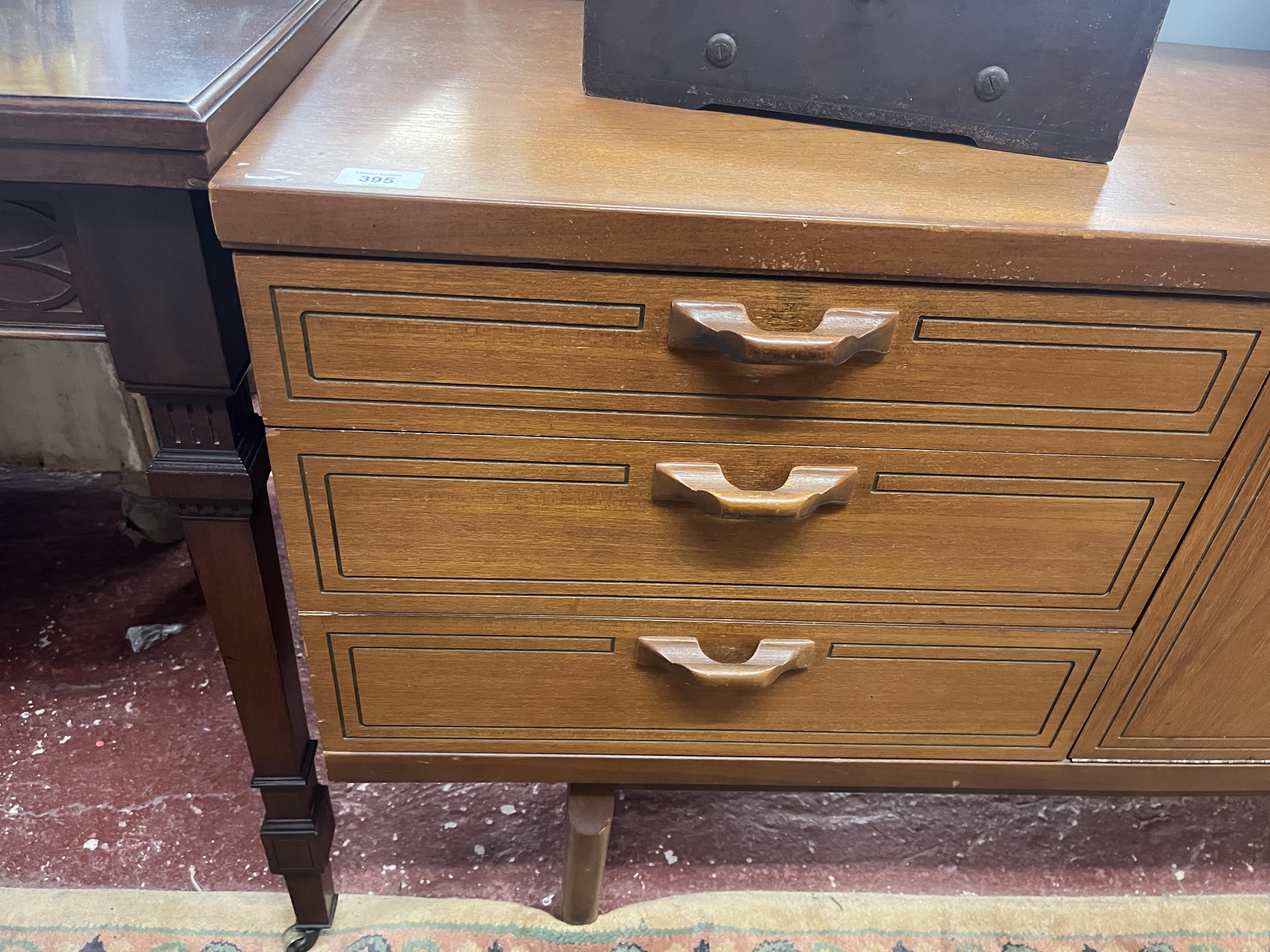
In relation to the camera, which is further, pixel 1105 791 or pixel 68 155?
pixel 1105 791

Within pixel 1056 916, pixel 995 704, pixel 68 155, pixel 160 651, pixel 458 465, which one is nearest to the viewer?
pixel 68 155

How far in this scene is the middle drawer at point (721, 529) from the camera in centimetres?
56

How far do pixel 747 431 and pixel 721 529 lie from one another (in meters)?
0.08

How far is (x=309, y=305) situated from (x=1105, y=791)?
0.77 m

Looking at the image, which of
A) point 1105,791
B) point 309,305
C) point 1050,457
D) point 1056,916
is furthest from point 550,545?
point 1056,916

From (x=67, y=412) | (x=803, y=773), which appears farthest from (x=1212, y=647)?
(x=67, y=412)

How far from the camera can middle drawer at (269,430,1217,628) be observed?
563 millimetres

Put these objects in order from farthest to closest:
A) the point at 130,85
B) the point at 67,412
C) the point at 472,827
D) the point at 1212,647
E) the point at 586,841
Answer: the point at 67,412
the point at 472,827
the point at 586,841
the point at 1212,647
the point at 130,85

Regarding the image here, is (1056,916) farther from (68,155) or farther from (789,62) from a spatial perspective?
(68,155)

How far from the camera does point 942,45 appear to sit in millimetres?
565

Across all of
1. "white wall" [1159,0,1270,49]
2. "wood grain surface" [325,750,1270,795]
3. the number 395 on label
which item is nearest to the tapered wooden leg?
"wood grain surface" [325,750,1270,795]

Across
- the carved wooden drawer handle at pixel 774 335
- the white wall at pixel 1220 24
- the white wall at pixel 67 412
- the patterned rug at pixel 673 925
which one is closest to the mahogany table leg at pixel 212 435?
the patterned rug at pixel 673 925

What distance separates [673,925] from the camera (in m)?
0.87

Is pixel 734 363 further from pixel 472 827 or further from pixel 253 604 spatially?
pixel 472 827
